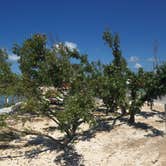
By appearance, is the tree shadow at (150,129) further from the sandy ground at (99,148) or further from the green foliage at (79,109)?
the green foliage at (79,109)

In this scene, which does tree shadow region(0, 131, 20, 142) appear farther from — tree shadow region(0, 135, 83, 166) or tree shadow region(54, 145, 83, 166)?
tree shadow region(54, 145, 83, 166)

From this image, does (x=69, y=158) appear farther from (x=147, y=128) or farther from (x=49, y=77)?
(x=147, y=128)

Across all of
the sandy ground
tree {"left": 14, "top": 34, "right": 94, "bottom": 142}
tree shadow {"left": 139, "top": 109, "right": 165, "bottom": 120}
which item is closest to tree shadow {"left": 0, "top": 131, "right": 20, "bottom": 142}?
the sandy ground

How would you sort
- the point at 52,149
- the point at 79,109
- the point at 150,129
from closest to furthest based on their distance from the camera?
1. the point at 79,109
2. the point at 52,149
3. the point at 150,129

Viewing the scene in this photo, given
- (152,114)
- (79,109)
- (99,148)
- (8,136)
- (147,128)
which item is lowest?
(99,148)

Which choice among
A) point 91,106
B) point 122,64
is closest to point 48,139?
point 91,106

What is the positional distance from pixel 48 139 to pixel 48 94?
10.3ft

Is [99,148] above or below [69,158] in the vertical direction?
above

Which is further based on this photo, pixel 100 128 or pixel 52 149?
pixel 100 128

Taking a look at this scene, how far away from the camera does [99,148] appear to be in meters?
14.4

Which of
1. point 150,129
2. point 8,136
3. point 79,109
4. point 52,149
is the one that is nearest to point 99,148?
point 52,149

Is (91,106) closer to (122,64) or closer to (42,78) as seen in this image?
(42,78)

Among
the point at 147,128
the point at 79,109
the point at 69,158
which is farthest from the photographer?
the point at 147,128

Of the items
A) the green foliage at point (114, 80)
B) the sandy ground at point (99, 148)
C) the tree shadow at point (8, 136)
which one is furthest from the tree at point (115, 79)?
the tree shadow at point (8, 136)
